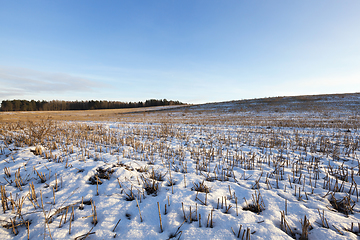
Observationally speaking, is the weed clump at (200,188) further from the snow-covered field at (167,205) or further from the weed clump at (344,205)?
the weed clump at (344,205)

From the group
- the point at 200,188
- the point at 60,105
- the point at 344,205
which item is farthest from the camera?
the point at 60,105

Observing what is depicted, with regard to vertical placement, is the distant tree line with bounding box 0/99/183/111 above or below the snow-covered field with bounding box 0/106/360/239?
above

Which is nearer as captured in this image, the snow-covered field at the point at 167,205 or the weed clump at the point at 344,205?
the snow-covered field at the point at 167,205

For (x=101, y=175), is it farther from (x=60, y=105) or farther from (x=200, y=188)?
(x=60, y=105)

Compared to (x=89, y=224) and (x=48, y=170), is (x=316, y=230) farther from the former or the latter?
(x=48, y=170)

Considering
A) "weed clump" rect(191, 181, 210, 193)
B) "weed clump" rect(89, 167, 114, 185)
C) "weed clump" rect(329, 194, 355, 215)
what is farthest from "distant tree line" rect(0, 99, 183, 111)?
"weed clump" rect(329, 194, 355, 215)

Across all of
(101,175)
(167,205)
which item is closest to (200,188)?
(167,205)

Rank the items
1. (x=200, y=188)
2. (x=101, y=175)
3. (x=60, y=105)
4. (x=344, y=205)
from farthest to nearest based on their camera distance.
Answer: (x=60, y=105), (x=101, y=175), (x=200, y=188), (x=344, y=205)

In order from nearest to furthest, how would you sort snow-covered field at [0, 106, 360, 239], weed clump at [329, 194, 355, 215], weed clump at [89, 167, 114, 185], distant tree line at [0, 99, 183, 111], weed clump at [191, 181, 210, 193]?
1. snow-covered field at [0, 106, 360, 239]
2. weed clump at [329, 194, 355, 215]
3. weed clump at [191, 181, 210, 193]
4. weed clump at [89, 167, 114, 185]
5. distant tree line at [0, 99, 183, 111]

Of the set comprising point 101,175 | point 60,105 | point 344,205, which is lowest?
point 344,205

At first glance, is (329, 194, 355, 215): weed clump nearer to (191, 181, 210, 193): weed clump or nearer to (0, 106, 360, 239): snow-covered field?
(0, 106, 360, 239): snow-covered field

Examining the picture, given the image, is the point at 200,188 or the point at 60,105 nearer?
the point at 200,188

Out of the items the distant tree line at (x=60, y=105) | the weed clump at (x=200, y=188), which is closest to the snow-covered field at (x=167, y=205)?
the weed clump at (x=200, y=188)

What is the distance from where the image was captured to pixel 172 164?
464 cm
